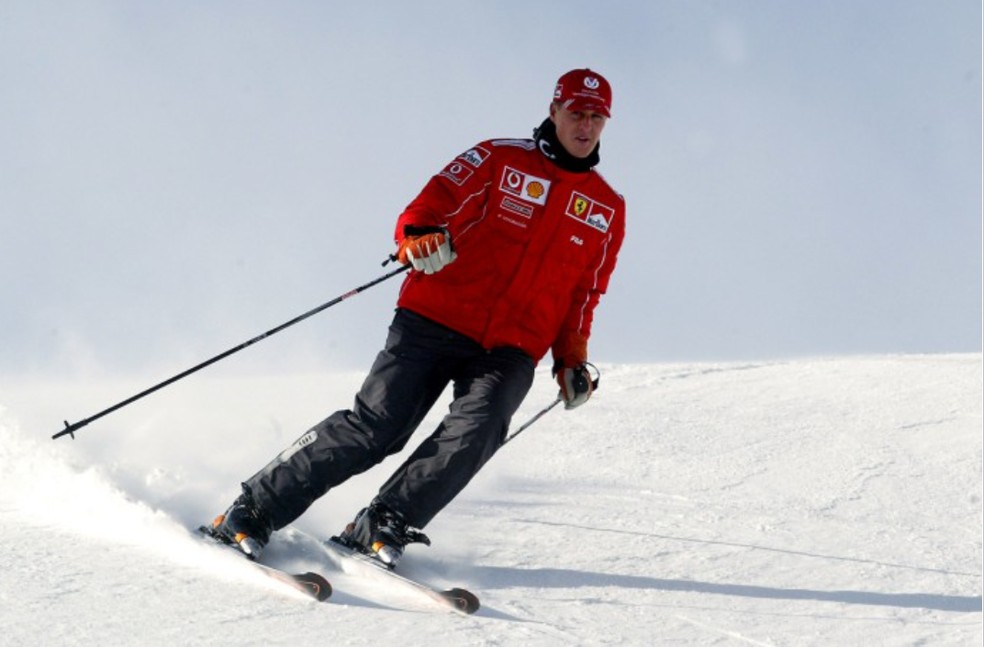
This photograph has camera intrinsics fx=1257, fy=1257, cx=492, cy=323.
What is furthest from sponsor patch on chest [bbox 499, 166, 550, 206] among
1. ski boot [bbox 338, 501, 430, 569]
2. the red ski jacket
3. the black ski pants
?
ski boot [bbox 338, 501, 430, 569]

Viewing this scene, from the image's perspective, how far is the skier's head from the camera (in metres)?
4.91

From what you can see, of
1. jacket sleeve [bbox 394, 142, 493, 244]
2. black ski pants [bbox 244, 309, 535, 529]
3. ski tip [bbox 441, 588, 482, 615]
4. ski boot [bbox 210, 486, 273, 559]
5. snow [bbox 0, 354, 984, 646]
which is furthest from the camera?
jacket sleeve [bbox 394, 142, 493, 244]

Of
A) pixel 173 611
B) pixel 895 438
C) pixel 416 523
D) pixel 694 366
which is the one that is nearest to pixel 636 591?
pixel 416 523

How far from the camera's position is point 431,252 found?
4.51m

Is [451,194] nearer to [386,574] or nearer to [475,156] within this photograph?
[475,156]

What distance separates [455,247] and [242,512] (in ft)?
4.17

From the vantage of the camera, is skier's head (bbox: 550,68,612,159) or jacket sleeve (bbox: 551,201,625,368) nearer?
skier's head (bbox: 550,68,612,159)

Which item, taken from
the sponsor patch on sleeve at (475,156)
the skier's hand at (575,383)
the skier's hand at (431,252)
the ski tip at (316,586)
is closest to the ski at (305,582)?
the ski tip at (316,586)

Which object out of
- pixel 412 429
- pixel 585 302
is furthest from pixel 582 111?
pixel 412 429

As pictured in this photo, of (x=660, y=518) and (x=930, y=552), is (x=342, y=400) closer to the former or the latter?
(x=660, y=518)

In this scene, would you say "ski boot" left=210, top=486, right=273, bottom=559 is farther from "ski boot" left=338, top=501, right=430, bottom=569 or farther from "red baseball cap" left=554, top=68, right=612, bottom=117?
"red baseball cap" left=554, top=68, right=612, bottom=117

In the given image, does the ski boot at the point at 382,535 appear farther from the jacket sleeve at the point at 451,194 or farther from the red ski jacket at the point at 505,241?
the jacket sleeve at the point at 451,194

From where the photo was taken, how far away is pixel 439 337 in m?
4.83

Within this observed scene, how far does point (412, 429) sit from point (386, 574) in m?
0.72
